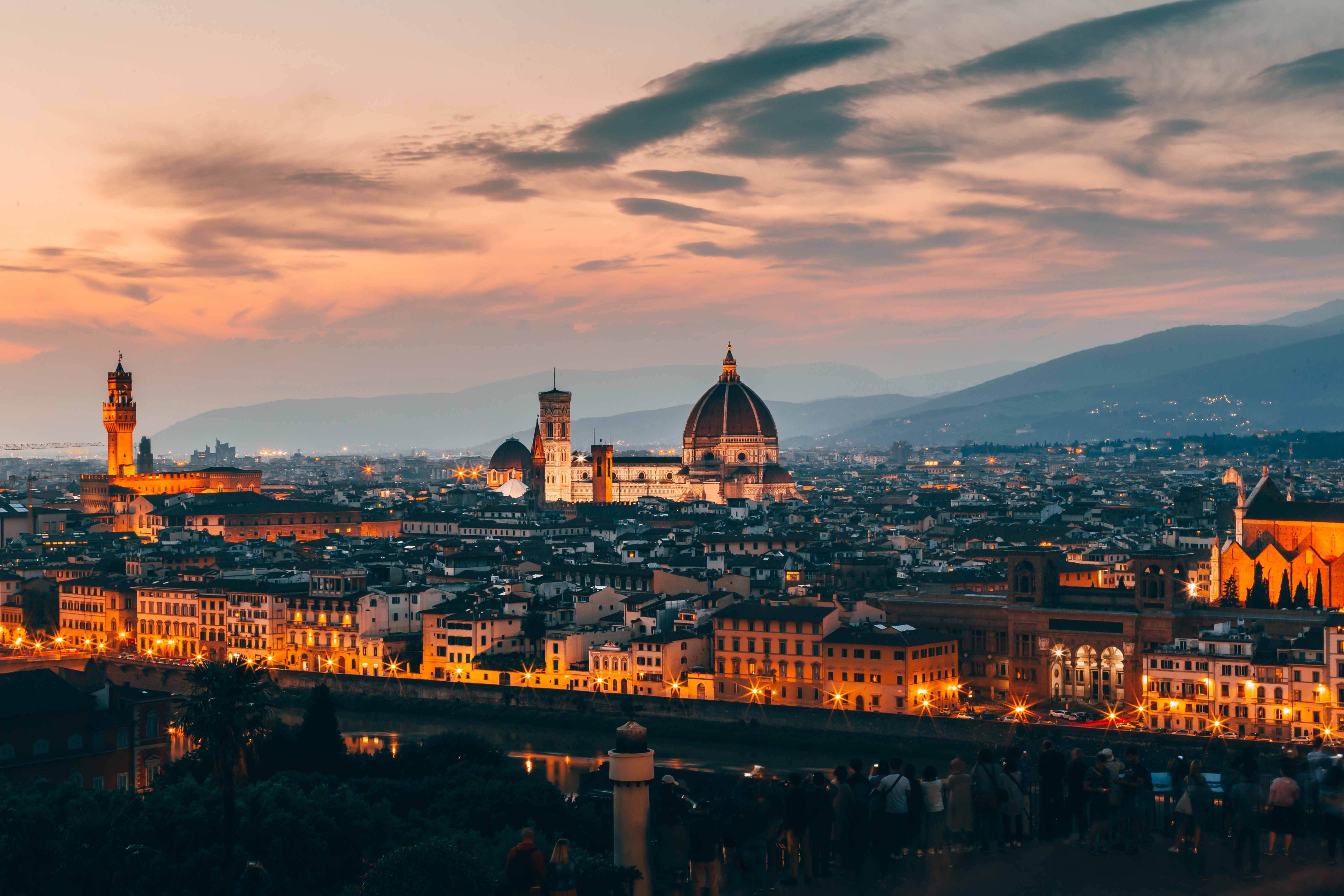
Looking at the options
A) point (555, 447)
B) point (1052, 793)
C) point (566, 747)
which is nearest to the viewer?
point (1052, 793)

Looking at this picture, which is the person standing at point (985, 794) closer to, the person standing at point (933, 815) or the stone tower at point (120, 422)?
the person standing at point (933, 815)

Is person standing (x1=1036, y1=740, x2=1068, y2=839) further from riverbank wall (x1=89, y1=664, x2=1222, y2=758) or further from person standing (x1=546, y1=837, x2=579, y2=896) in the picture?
riverbank wall (x1=89, y1=664, x2=1222, y2=758)

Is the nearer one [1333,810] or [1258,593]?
[1333,810]

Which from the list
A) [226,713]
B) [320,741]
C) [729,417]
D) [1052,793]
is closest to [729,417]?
[729,417]

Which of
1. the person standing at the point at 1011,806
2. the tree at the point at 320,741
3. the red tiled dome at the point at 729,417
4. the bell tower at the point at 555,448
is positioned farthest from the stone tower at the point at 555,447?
the person standing at the point at 1011,806

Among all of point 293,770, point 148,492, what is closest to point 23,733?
point 293,770

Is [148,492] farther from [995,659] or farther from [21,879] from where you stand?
[21,879]

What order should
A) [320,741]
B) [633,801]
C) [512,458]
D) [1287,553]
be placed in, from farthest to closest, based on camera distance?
[512,458] → [1287,553] → [320,741] → [633,801]

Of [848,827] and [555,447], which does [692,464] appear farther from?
[848,827]
